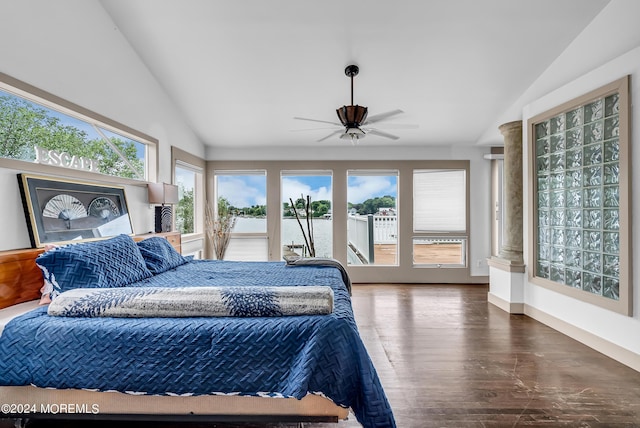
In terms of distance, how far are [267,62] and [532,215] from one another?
3605 millimetres

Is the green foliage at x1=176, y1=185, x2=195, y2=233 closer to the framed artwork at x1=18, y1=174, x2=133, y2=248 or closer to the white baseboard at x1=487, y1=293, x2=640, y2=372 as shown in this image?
the framed artwork at x1=18, y1=174, x2=133, y2=248

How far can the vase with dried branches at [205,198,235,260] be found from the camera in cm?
544

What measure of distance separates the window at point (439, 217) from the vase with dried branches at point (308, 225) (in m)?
1.82

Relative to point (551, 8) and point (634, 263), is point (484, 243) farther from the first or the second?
point (551, 8)

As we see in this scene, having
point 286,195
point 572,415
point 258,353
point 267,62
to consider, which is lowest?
point 572,415

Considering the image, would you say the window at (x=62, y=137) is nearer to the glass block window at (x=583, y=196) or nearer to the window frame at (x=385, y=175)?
the window frame at (x=385, y=175)

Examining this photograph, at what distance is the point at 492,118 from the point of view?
15.2 ft

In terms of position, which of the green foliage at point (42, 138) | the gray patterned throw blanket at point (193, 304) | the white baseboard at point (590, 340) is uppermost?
the green foliage at point (42, 138)

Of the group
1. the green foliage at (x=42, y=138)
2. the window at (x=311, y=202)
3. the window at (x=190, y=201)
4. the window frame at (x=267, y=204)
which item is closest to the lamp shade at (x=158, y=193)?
the green foliage at (x=42, y=138)

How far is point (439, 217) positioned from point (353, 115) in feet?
10.6

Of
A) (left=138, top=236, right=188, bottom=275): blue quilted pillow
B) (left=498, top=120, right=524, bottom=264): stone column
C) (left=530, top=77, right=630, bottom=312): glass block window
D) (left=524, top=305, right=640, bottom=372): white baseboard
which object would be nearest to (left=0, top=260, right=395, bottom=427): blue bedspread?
(left=138, top=236, right=188, bottom=275): blue quilted pillow

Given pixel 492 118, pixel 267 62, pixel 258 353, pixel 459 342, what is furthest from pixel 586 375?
pixel 267 62

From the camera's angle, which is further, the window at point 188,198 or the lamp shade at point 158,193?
the window at point 188,198

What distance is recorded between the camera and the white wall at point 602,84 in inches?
103
